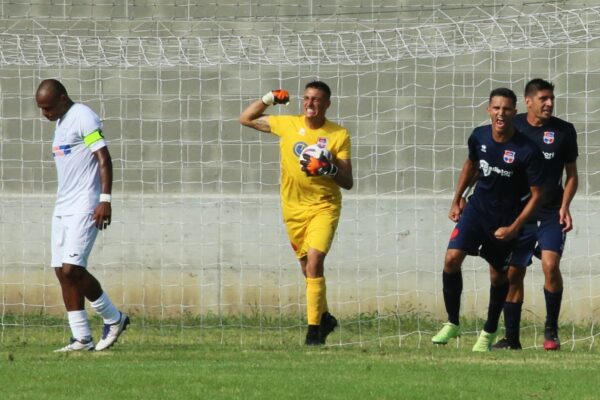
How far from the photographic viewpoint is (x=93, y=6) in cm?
1530

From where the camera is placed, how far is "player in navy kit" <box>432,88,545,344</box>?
35.9 feet

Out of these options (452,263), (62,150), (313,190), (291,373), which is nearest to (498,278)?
(452,263)

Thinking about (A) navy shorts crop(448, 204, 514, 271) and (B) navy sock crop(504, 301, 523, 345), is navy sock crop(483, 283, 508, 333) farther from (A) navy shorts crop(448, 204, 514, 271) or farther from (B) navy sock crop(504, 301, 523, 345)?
(A) navy shorts crop(448, 204, 514, 271)

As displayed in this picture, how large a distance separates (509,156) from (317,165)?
146cm

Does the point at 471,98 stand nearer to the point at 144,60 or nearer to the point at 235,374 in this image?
the point at 144,60

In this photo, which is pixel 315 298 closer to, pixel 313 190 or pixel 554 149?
pixel 313 190

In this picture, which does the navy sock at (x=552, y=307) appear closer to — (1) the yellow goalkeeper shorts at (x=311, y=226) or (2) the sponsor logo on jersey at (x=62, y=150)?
(1) the yellow goalkeeper shorts at (x=311, y=226)

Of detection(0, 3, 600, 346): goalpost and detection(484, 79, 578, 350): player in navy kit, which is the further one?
detection(0, 3, 600, 346): goalpost

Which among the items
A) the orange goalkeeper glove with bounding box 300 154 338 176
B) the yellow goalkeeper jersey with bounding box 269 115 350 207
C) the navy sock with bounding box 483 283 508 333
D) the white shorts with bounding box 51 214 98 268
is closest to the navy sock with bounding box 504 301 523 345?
the navy sock with bounding box 483 283 508 333

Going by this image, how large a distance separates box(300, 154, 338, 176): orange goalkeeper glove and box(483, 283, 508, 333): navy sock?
1.71m

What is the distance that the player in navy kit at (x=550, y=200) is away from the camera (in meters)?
11.2

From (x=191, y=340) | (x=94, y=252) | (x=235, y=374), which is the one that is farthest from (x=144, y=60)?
(x=235, y=374)

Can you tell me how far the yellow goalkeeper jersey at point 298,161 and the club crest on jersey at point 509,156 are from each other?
1241 millimetres

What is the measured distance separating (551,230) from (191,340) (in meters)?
3.61
